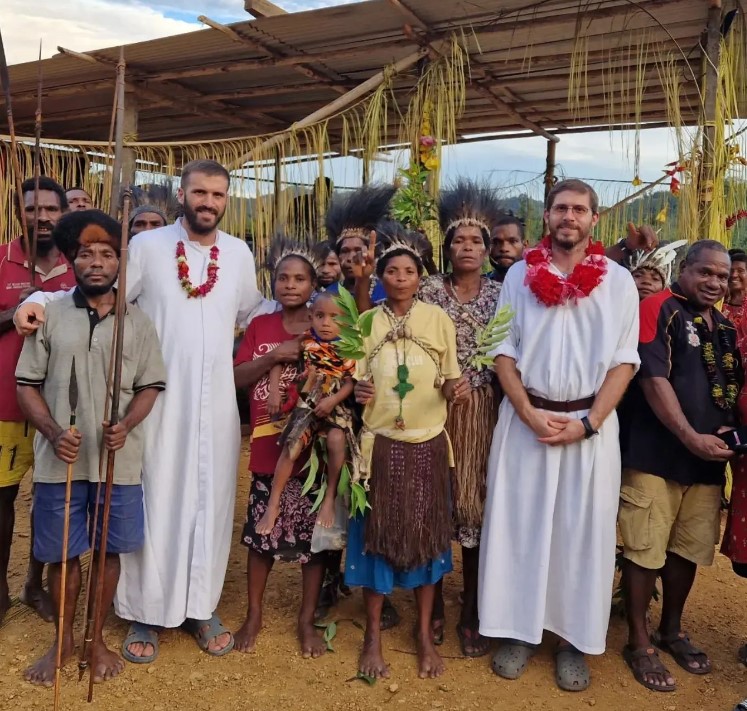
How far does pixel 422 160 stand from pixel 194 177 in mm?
2371

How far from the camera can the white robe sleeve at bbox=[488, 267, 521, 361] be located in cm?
317

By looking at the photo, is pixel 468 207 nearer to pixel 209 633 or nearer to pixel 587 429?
pixel 587 429

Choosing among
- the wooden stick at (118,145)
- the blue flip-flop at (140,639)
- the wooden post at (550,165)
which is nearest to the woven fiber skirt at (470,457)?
the blue flip-flop at (140,639)

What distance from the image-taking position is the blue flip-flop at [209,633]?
10.8 ft

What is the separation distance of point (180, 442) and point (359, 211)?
148 centimetres

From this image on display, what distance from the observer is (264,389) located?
130 inches

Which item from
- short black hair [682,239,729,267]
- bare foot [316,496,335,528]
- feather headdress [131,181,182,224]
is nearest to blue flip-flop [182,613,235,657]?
bare foot [316,496,335,528]

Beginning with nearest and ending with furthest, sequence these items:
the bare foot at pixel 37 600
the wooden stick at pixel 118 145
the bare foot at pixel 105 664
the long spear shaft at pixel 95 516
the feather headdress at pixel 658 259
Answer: the wooden stick at pixel 118 145
the long spear shaft at pixel 95 516
the bare foot at pixel 105 664
the bare foot at pixel 37 600
the feather headdress at pixel 658 259

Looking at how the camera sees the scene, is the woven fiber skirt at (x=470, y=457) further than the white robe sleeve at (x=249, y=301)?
No

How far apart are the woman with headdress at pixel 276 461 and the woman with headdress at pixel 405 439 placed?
1.03ft

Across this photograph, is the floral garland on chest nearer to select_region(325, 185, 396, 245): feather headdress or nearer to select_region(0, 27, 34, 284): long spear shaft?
select_region(0, 27, 34, 284): long spear shaft

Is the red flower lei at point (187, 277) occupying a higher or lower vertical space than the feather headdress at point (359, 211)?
lower

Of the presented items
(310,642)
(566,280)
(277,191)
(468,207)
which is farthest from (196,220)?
(277,191)

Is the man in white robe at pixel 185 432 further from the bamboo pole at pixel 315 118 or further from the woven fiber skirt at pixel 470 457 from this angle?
the bamboo pole at pixel 315 118
